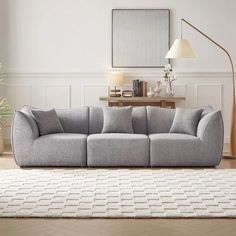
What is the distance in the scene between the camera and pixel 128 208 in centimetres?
423

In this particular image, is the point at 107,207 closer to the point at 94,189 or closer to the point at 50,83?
the point at 94,189

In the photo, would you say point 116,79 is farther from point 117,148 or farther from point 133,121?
point 117,148

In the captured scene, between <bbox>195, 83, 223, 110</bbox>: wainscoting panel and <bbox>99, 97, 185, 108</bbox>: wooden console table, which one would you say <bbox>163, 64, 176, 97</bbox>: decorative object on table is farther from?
<bbox>195, 83, 223, 110</bbox>: wainscoting panel

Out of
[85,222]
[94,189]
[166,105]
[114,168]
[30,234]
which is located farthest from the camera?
[166,105]

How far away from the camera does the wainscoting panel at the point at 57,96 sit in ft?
28.2

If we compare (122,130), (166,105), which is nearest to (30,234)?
(122,130)

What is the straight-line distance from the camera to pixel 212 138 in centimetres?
623

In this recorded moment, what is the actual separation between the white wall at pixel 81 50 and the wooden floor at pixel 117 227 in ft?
15.8

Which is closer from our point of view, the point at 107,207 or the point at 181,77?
the point at 107,207

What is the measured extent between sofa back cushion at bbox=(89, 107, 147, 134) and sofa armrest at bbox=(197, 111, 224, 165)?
0.88m

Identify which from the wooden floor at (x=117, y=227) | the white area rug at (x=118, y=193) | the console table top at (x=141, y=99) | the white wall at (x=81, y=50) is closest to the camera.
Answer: the wooden floor at (x=117, y=227)

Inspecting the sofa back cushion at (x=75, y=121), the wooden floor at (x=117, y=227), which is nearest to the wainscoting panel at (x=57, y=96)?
the sofa back cushion at (x=75, y=121)

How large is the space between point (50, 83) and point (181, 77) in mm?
2129

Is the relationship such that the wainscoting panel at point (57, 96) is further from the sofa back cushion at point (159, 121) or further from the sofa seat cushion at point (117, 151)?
the sofa seat cushion at point (117, 151)
